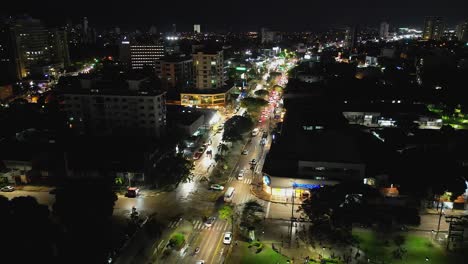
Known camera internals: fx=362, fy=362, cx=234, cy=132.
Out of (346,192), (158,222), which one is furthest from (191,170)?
(346,192)

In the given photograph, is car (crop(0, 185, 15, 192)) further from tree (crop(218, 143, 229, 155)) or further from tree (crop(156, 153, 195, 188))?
tree (crop(218, 143, 229, 155))

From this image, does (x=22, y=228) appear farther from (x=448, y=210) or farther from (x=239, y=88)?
(x=239, y=88)

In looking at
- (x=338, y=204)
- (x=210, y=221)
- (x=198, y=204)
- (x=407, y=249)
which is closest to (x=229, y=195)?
(x=198, y=204)

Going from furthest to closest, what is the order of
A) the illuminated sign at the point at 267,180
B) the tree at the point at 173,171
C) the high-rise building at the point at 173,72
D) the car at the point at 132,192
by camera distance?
1. the high-rise building at the point at 173,72
2. the tree at the point at 173,171
3. the illuminated sign at the point at 267,180
4. the car at the point at 132,192

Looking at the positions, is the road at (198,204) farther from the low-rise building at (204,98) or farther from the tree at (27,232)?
the low-rise building at (204,98)

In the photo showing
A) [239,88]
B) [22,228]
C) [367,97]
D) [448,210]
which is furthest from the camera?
[239,88]

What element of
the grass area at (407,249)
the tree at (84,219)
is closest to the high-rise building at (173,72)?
the tree at (84,219)

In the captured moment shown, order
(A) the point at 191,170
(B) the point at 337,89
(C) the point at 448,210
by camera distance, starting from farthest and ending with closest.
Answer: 1. (B) the point at 337,89
2. (A) the point at 191,170
3. (C) the point at 448,210

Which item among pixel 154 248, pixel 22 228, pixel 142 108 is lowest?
pixel 154 248
